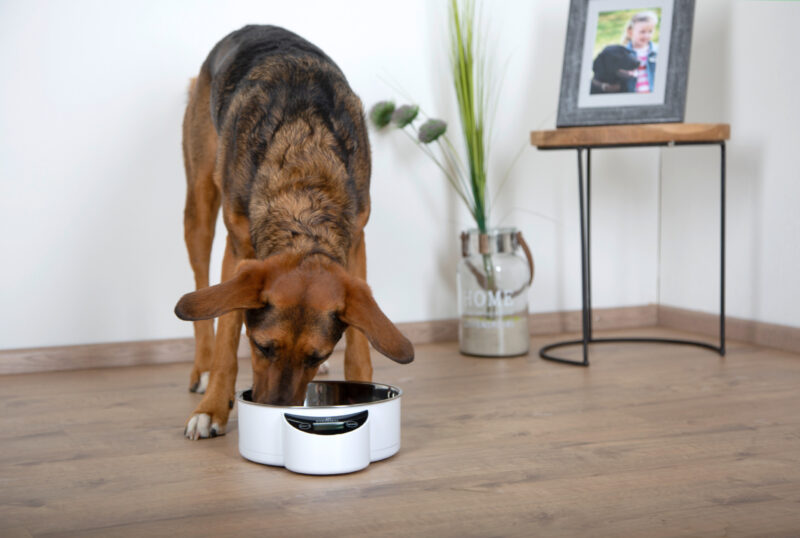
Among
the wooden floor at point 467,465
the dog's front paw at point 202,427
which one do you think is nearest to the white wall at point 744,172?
the wooden floor at point 467,465

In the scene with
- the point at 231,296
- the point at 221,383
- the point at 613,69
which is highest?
the point at 613,69

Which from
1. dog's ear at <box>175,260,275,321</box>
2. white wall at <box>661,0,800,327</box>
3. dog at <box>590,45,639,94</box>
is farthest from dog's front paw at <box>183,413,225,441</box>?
white wall at <box>661,0,800,327</box>

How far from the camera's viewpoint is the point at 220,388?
2371 mm

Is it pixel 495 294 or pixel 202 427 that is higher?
pixel 495 294

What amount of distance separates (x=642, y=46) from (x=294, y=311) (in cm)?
217

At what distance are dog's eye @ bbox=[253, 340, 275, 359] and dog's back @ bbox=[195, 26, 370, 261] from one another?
0.74 feet

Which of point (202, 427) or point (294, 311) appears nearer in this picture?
point (294, 311)

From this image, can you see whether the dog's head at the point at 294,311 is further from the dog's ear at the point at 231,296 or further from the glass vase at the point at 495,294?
the glass vase at the point at 495,294

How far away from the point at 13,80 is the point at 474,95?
188 cm

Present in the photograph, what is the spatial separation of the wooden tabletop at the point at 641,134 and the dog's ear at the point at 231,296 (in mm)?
1675

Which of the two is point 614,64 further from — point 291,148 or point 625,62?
point 291,148

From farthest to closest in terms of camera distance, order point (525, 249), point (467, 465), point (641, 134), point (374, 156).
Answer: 1. point (374, 156)
2. point (525, 249)
3. point (641, 134)
4. point (467, 465)

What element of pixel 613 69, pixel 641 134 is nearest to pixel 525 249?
pixel 641 134

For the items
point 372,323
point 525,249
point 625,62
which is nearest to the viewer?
point 372,323
